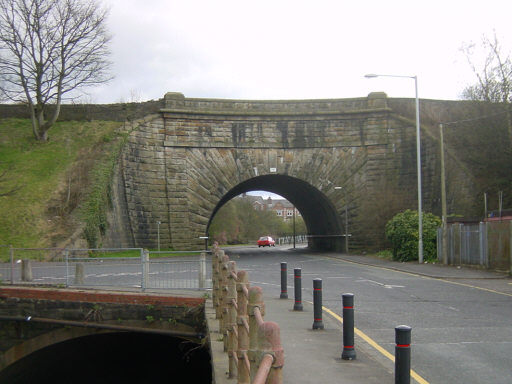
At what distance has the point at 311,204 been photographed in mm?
43719

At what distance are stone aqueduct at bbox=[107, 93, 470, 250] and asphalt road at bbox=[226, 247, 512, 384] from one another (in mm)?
15474

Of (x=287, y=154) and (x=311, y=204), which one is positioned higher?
(x=287, y=154)

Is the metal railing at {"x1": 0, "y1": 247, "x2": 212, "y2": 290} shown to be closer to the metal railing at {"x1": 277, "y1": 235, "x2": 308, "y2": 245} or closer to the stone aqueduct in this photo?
the stone aqueduct

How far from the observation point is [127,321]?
13.2 m

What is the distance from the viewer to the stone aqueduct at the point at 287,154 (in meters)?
33.8

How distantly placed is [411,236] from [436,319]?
57.4 feet

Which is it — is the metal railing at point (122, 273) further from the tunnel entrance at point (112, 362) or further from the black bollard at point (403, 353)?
the black bollard at point (403, 353)

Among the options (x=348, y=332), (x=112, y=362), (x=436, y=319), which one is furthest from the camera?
(x=112, y=362)

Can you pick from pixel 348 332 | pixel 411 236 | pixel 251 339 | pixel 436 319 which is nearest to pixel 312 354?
pixel 348 332

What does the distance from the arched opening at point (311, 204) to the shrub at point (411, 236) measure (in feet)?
25.2

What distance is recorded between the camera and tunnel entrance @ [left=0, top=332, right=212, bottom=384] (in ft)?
47.7

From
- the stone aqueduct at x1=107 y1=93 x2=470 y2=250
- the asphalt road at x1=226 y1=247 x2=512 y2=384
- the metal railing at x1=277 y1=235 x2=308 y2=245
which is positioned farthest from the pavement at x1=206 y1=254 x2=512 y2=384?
the metal railing at x1=277 y1=235 x2=308 y2=245

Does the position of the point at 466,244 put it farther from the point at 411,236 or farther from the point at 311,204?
the point at 311,204

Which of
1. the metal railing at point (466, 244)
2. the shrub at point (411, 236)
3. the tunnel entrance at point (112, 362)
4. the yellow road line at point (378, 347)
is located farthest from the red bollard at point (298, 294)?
the shrub at point (411, 236)
